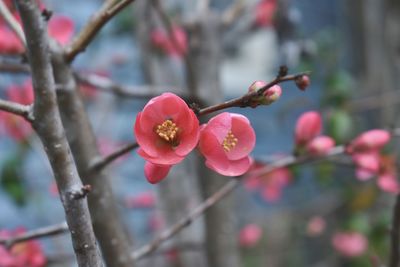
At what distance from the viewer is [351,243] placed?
185 centimetres

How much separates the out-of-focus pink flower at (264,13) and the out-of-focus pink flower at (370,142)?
2.41ft

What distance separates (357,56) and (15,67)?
191 centimetres

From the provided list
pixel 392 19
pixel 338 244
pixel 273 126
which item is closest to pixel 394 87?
pixel 392 19

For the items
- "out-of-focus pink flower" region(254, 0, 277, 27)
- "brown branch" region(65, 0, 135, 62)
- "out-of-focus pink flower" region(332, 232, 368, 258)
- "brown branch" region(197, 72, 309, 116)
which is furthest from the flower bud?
"out-of-focus pink flower" region(332, 232, 368, 258)

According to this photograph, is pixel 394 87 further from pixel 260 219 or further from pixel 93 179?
pixel 93 179

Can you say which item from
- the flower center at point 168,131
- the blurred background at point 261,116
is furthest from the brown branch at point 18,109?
the blurred background at point 261,116

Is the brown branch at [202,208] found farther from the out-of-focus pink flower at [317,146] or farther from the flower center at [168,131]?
the flower center at [168,131]

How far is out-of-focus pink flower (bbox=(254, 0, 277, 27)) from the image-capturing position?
1.44m

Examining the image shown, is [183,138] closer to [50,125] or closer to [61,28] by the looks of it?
[50,125]

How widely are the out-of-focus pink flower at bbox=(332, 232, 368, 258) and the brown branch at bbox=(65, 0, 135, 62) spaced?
1436 millimetres

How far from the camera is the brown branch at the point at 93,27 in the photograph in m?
0.51

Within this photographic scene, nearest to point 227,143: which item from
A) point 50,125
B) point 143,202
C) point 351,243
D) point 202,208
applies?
point 50,125

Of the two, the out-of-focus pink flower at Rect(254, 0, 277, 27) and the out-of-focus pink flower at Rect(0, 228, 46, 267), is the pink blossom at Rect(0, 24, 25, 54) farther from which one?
the out-of-focus pink flower at Rect(254, 0, 277, 27)

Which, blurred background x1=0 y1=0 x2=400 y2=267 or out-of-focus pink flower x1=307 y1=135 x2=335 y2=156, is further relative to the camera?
blurred background x1=0 y1=0 x2=400 y2=267
